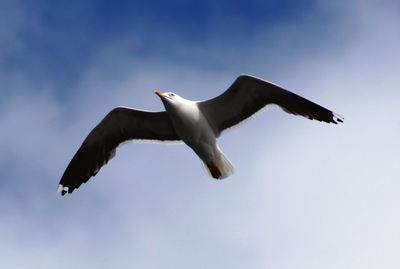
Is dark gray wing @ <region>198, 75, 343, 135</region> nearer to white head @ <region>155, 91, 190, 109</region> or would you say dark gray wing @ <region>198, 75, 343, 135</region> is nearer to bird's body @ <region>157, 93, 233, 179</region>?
bird's body @ <region>157, 93, 233, 179</region>

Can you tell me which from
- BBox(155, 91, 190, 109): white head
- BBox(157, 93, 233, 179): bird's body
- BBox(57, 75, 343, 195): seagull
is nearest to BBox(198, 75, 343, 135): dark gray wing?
BBox(57, 75, 343, 195): seagull

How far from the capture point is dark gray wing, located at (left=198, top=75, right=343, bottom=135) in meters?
10.9

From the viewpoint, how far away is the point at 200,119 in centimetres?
1098

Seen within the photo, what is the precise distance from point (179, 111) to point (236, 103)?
870 mm

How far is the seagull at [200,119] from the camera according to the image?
10.9 m

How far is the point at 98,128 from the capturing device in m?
11.8

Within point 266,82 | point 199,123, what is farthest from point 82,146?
point 266,82

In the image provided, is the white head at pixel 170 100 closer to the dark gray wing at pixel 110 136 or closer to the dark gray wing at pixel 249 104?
the dark gray wing at pixel 249 104

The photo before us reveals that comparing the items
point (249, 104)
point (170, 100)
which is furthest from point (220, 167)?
point (170, 100)

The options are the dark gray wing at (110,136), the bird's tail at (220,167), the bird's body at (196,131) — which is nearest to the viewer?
the bird's body at (196,131)

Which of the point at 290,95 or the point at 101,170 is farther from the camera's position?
the point at 101,170

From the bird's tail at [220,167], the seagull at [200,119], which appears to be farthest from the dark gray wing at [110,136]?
the bird's tail at [220,167]

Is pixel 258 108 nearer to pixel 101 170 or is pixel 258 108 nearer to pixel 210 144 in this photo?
pixel 210 144

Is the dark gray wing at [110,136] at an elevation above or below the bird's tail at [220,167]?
above
